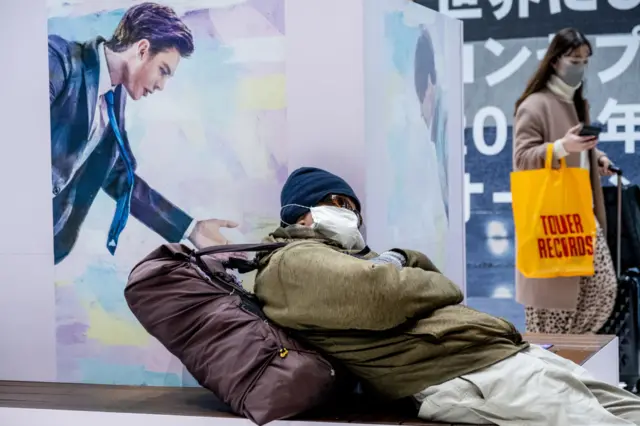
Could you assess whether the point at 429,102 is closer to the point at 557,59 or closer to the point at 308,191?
the point at 308,191

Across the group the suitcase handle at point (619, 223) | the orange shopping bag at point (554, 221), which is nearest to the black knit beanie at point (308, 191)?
the orange shopping bag at point (554, 221)

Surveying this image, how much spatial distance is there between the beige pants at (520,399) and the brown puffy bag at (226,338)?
33 cm

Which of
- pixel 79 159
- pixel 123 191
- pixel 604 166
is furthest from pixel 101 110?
pixel 604 166

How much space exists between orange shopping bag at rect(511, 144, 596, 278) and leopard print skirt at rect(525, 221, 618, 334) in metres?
0.16

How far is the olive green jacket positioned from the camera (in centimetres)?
294

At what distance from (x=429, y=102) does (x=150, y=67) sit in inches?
44.1

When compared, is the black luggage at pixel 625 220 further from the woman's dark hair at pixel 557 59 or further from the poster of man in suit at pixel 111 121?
the poster of man in suit at pixel 111 121

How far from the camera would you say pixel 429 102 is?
4.30 metres

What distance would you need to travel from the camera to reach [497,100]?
7.73 m

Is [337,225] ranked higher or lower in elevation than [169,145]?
lower

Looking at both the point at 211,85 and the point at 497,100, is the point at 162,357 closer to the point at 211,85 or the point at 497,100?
the point at 211,85

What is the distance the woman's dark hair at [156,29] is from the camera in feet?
12.3

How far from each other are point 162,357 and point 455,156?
1630 mm

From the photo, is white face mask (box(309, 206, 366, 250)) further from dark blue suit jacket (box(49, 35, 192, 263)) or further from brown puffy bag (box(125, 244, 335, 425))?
dark blue suit jacket (box(49, 35, 192, 263))
